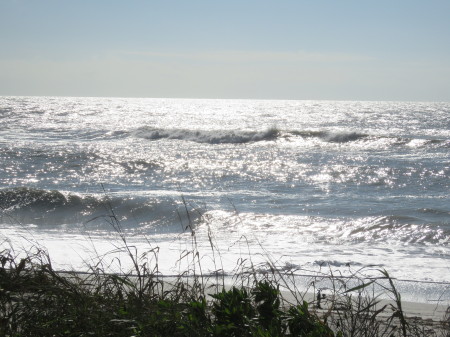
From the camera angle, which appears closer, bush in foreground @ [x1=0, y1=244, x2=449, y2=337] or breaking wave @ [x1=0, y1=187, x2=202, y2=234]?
bush in foreground @ [x1=0, y1=244, x2=449, y2=337]

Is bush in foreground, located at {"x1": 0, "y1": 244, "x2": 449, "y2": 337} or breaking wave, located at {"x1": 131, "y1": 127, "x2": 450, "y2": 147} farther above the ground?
breaking wave, located at {"x1": 131, "y1": 127, "x2": 450, "y2": 147}

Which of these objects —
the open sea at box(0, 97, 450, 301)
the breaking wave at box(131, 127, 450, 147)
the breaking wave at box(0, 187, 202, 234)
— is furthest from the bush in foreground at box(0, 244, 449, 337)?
the breaking wave at box(131, 127, 450, 147)

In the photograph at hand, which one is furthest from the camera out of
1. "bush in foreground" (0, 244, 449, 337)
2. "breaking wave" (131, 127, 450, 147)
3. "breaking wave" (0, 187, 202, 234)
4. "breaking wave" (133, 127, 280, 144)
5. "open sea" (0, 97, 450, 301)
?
"breaking wave" (133, 127, 280, 144)

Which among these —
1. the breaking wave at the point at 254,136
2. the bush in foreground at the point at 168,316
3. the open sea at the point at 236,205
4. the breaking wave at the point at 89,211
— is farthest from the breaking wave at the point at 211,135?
the bush in foreground at the point at 168,316

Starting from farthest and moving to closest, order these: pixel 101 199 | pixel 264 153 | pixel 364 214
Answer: pixel 264 153 → pixel 101 199 → pixel 364 214

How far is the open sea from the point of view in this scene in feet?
23.4

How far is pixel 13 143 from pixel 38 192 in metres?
14.5

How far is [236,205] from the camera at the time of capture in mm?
11578

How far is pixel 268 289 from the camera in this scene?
2.77 metres

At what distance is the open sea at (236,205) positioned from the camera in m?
7.13

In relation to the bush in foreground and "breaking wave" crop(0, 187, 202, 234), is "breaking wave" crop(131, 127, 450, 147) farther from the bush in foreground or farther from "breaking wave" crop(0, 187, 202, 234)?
the bush in foreground

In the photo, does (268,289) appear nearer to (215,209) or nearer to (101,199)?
(215,209)

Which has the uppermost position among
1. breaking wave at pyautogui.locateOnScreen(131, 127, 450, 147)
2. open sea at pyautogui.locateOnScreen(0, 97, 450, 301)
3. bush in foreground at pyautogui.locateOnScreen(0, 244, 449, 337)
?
breaking wave at pyautogui.locateOnScreen(131, 127, 450, 147)

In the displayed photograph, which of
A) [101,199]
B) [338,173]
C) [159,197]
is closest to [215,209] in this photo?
[159,197]
